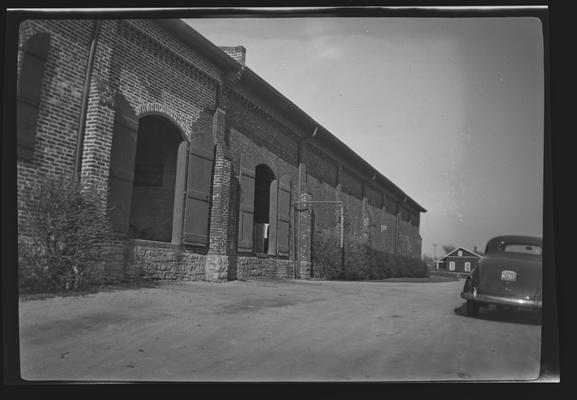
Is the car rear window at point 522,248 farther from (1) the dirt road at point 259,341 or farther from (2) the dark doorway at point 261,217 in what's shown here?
(2) the dark doorway at point 261,217

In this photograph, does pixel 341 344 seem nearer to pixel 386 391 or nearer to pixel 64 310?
pixel 386 391

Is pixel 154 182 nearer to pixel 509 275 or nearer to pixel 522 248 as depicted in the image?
pixel 509 275

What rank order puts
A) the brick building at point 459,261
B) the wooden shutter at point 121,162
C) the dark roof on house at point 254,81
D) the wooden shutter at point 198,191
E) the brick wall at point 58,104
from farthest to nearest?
the wooden shutter at point 198,191, the dark roof on house at point 254,81, the wooden shutter at point 121,162, the brick wall at point 58,104, the brick building at point 459,261


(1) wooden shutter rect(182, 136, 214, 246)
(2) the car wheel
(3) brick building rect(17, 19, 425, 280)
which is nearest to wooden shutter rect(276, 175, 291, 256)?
(3) brick building rect(17, 19, 425, 280)

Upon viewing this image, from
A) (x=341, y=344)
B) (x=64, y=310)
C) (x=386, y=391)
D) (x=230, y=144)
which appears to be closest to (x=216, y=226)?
(x=230, y=144)

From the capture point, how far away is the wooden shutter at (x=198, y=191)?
8.63 meters

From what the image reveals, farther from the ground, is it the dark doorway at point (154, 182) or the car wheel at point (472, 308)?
the dark doorway at point (154, 182)

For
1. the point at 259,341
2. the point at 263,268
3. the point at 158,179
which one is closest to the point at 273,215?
the point at 263,268

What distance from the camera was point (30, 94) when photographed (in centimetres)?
561

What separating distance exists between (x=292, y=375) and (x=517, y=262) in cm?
265

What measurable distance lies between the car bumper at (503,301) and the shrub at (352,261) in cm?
448

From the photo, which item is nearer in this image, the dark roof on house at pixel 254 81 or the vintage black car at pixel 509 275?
the vintage black car at pixel 509 275

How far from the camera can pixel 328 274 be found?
32.3 feet

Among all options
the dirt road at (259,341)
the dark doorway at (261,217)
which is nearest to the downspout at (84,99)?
the dirt road at (259,341)
